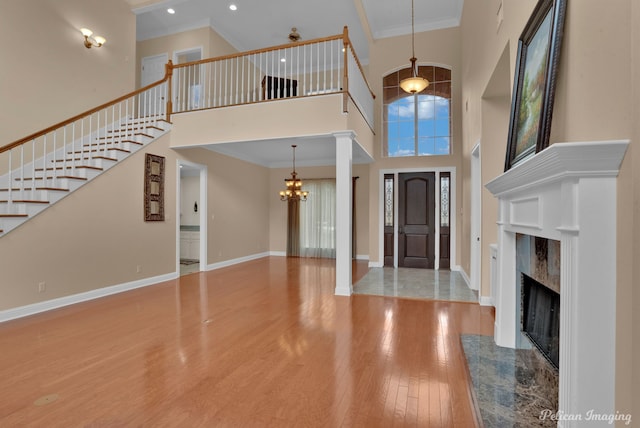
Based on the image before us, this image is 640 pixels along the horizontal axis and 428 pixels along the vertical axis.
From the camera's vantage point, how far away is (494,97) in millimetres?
4160

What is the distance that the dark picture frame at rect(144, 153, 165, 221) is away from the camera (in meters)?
5.68

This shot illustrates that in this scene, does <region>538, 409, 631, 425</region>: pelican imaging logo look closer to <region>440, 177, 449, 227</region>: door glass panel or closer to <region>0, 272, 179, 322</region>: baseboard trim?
<region>0, 272, 179, 322</region>: baseboard trim

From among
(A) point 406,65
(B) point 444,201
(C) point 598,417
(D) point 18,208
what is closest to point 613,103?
(C) point 598,417

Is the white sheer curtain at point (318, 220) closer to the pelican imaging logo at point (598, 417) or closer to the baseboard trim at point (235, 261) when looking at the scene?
the baseboard trim at point (235, 261)

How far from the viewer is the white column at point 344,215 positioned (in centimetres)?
504

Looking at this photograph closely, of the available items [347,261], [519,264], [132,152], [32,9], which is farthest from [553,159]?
[32,9]

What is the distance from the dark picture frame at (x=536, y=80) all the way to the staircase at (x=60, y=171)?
5.04m

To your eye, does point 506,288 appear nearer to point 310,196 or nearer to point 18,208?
point 18,208

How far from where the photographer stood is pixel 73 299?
454 cm

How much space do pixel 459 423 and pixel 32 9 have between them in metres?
7.82

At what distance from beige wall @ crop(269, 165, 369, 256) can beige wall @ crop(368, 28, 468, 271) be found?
50.8 inches

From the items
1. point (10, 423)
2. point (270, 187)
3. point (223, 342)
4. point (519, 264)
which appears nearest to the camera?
point (10, 423)

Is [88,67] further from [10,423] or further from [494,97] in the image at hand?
[494,97]

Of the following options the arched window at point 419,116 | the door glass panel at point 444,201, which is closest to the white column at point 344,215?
the arched window at point 419,116
